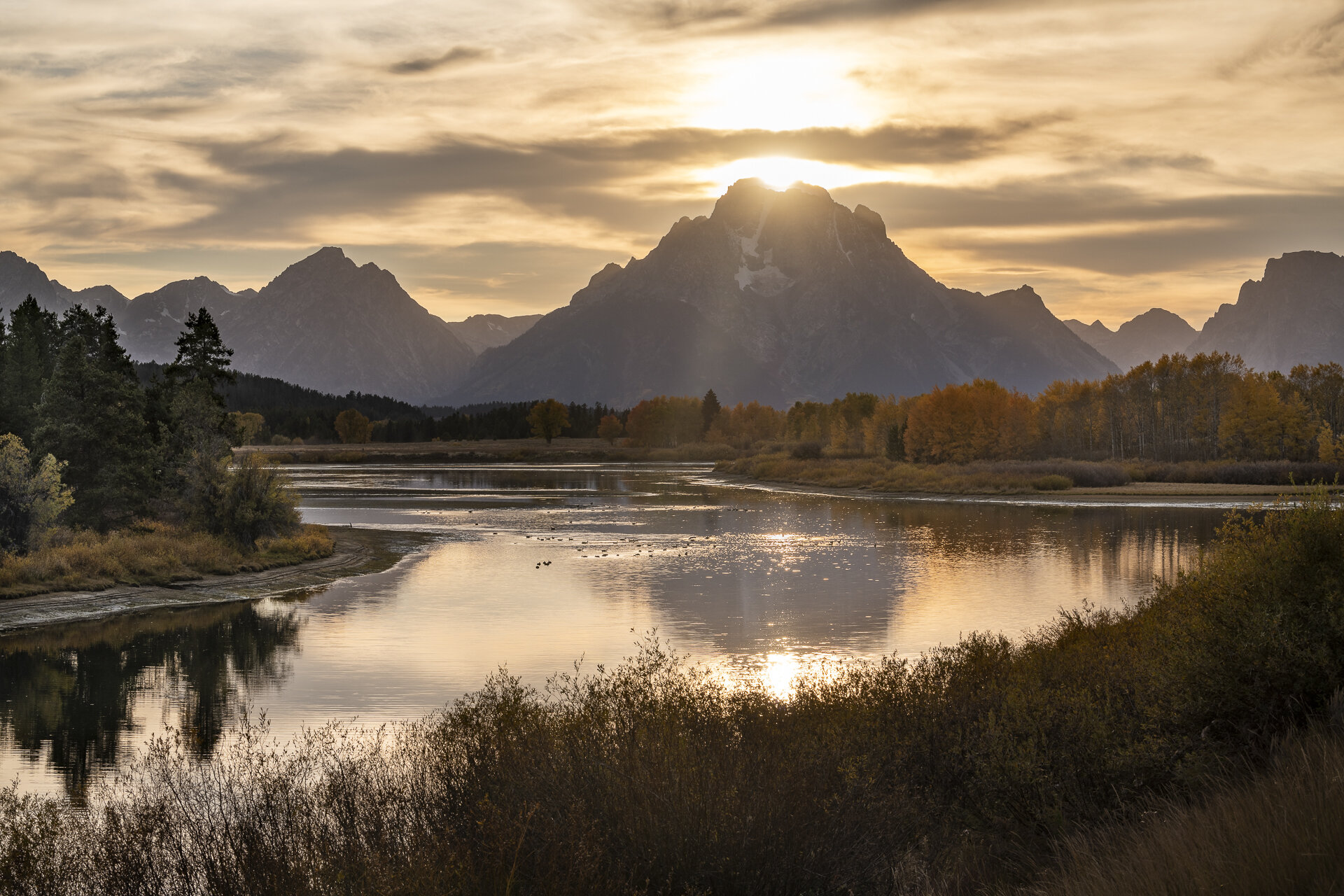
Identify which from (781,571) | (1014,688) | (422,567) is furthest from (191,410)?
(1014,688)

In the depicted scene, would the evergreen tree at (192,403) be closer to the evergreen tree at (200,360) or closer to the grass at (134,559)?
the evergreen tree at (200,360)

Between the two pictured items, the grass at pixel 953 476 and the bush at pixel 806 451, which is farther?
the bush at pixel 806 451

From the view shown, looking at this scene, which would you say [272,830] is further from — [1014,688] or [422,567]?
[422,567]

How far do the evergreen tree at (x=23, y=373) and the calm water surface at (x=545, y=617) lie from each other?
22003 mm

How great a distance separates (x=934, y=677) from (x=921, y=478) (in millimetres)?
97237

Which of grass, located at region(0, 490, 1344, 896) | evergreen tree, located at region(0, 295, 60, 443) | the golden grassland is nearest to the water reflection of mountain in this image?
grass, located at region(0, 490, 1344, 896)

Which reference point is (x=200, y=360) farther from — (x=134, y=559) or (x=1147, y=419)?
(x=1147, y=419)

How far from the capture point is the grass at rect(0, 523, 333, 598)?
37.1 metres

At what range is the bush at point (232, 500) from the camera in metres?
48.3

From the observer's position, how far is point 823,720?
14.9 metres

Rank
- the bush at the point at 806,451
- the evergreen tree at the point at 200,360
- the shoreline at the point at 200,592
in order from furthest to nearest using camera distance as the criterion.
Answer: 1. the bush at the point at 806,451
2. the evergreen tree at the point at 200,360
3. the shoreline at the point at 200,592

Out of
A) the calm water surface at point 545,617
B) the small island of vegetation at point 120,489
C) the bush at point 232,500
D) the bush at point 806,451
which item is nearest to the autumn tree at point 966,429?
the bush at point 806,451

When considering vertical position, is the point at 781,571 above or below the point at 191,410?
below

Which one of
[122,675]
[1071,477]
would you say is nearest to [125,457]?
[122,675]
